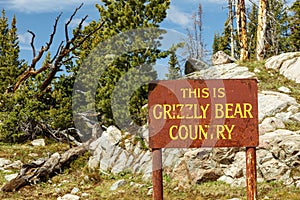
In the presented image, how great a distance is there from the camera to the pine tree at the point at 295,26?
47.8 metres

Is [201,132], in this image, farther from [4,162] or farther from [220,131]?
[4,162]

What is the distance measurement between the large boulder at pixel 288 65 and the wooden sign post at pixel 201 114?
A: 12561 millimetres

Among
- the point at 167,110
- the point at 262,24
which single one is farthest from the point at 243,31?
the point at 167,110

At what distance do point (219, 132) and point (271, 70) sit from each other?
14.4 metres

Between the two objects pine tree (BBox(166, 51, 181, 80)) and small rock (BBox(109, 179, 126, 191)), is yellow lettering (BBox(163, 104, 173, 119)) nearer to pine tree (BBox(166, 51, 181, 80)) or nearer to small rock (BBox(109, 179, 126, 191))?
small rock (BBox(109, 179, 126, 191))

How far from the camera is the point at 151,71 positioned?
815 inches

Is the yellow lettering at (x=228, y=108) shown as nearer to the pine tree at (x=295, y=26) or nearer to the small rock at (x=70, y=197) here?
the small rock at (x=70, y=197)

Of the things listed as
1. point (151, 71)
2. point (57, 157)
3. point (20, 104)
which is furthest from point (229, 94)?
point (20, 104)

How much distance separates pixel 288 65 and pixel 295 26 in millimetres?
33406

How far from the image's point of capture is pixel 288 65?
1986 centimetres

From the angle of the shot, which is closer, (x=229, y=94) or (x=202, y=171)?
(x=229, y=94)

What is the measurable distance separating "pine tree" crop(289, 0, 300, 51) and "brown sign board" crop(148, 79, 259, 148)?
4427 centimetres

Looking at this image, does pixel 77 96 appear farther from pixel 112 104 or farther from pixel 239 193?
pixel 239 193

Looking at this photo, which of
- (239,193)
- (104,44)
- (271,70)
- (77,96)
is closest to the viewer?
(239,193)
